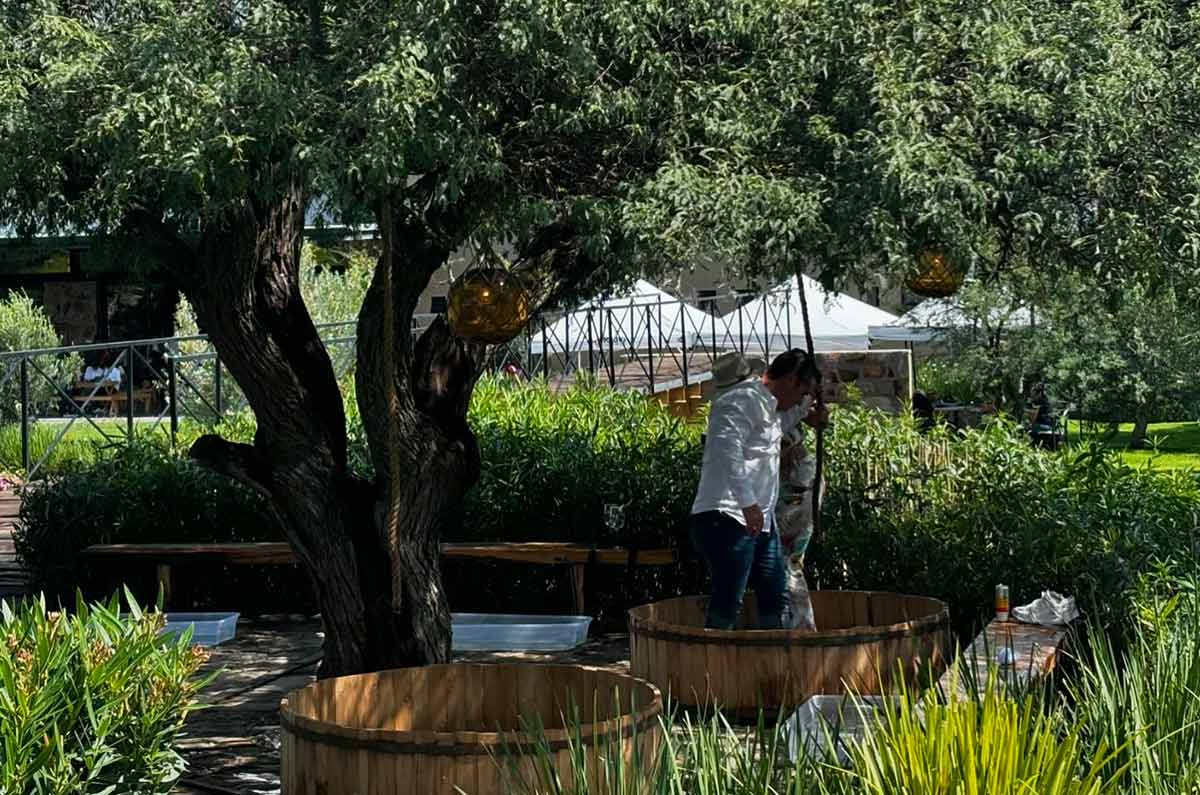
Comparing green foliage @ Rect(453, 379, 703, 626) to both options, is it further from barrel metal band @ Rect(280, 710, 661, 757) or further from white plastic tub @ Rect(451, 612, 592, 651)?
barrel metal band @ Rect(280, 710, 661, 757)

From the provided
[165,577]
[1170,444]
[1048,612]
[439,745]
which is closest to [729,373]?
[1048,612]

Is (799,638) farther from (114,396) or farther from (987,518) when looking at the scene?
(114,396)

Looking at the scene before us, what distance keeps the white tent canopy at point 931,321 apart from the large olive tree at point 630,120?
16.4 meters

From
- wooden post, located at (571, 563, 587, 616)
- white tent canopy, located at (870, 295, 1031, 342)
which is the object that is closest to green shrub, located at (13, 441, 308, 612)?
wooden post, located at (571, 563, 587, 616)

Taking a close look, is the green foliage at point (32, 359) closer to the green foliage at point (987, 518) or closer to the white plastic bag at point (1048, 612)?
the green foliage at point (987, 518)

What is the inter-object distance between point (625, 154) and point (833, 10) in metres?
1.02

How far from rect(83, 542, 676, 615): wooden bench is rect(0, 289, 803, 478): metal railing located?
2429 millimetres

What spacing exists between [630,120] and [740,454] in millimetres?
1574

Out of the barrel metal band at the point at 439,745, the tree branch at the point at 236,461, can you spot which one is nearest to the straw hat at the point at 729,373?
the tree branch at the point at 236,461

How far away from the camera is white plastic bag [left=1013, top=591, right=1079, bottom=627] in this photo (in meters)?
7.46

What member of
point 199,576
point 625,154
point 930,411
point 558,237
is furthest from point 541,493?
point 930,411

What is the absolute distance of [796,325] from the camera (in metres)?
25.0

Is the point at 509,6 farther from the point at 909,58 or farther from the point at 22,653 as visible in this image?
the point at 22,653

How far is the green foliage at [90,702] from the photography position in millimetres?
4320
